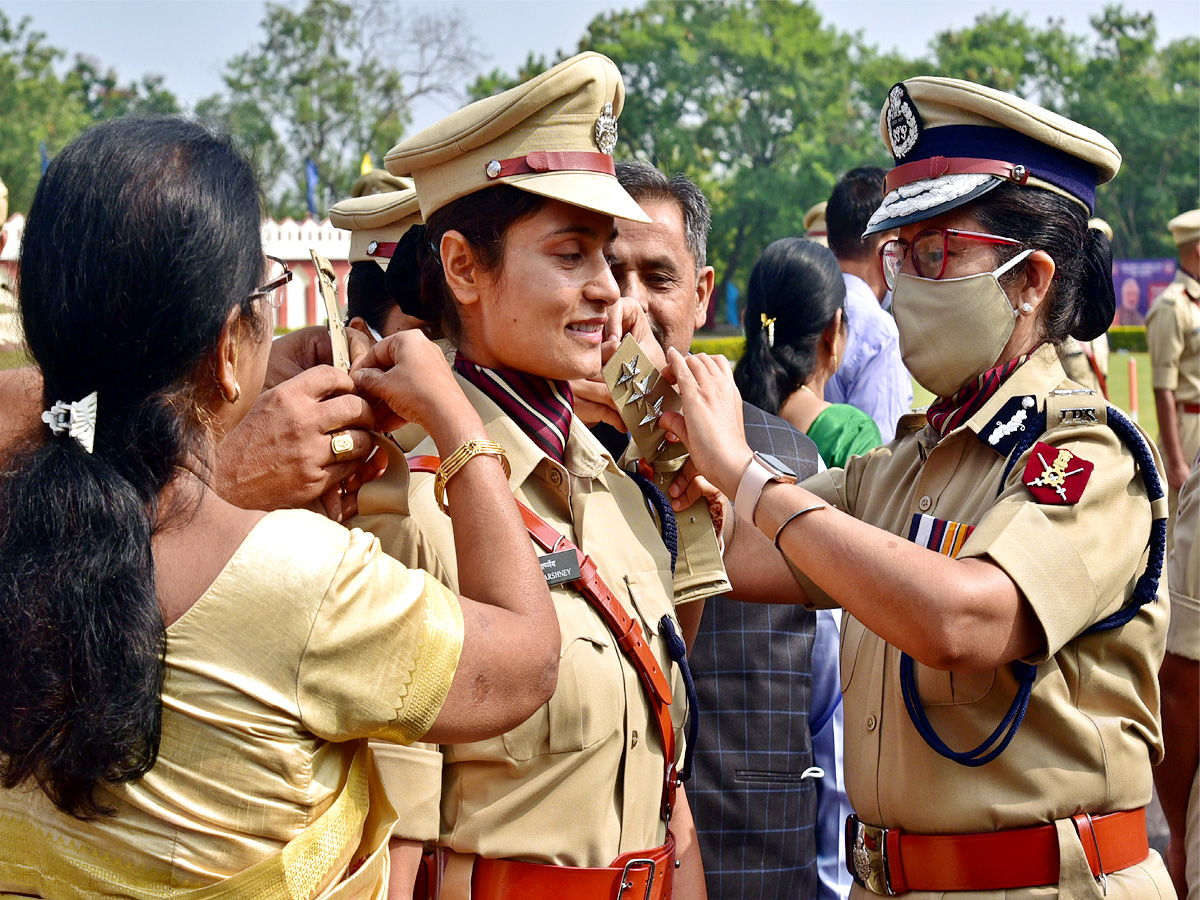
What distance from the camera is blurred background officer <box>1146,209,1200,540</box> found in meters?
8.49

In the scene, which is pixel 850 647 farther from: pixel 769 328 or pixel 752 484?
pixel 769 328

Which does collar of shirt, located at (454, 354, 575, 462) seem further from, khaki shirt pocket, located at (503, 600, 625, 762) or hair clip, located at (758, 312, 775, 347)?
hair clip, located at (758, 312, 775, 347)

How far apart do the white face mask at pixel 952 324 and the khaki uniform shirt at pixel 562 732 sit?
0.85m

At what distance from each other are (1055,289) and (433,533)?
151 centimetres

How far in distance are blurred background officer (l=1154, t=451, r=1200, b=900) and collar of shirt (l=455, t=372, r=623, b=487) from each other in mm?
1882

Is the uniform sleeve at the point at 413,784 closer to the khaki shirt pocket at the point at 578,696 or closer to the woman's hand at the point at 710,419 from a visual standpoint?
the khaki shirt pocket at the point at 578,696

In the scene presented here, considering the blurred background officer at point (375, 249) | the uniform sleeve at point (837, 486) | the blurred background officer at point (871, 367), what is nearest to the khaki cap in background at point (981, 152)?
the uniform sleeve at point (837, 486)

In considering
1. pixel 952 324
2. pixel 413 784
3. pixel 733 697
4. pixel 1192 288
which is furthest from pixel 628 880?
pixel 1192 288

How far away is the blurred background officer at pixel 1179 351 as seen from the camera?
849 centimetres

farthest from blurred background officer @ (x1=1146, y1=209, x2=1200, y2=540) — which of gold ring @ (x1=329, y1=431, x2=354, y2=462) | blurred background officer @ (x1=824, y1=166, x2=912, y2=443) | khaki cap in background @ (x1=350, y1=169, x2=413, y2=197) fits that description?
gold ring @ (x1=329, y1=431, x2=354, y2=462)

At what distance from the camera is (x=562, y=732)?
2.15 meters

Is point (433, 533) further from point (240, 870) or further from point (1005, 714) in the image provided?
point (1005, 714)

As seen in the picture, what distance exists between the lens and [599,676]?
7.27ft

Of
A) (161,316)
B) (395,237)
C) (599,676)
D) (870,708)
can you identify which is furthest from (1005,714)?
(395,237)
